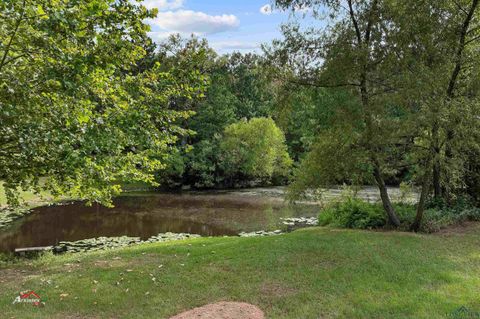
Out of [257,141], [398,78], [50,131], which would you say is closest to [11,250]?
[50,131]

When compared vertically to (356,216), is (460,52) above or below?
above

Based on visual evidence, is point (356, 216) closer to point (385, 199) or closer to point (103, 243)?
point (385, 199)

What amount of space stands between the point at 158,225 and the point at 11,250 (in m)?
7.14

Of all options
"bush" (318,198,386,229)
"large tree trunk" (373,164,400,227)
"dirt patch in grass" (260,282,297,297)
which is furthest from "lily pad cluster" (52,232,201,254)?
"dirt patch in grass" (260,282,297,297)

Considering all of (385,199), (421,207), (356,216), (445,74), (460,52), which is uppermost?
(460,52)

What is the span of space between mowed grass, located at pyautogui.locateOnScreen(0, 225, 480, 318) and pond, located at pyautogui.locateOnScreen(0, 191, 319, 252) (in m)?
8.09

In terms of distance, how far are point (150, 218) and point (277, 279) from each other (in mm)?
16117

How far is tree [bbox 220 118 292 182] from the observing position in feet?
122

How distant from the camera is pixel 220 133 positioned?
39.2 meters

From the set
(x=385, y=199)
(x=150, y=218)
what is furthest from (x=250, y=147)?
(x=385, y=199)

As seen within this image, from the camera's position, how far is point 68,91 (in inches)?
208

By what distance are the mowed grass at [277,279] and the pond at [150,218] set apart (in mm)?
8089

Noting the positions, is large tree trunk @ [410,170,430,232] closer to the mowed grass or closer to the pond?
the mowed grass

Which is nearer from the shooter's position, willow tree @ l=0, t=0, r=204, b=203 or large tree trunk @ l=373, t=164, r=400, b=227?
willow tree @ l=0, t=0, r=204, b=203
